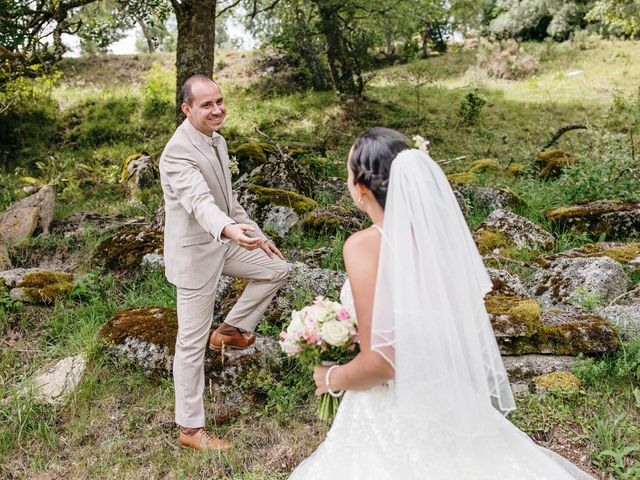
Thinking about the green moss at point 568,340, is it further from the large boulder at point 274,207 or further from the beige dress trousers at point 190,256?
the large boulder at point 274,207

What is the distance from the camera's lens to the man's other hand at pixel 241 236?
11.2 feet

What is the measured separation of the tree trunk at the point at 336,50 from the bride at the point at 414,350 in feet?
40.1

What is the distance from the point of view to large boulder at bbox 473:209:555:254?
646 centimetres

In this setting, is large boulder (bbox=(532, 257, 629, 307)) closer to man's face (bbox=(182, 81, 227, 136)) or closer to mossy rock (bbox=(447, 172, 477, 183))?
man's face (bbox=(182, 81, 227, 136))

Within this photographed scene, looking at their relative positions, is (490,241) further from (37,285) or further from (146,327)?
(37,285)

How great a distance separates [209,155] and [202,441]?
6.82ft

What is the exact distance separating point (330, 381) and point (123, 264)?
4579 mm

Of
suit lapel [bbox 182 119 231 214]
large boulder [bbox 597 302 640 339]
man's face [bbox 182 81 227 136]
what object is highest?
man's face [bbox 182 81 227 136]

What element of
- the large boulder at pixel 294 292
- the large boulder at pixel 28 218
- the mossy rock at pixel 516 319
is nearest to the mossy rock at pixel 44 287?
the large boulder at pixel 294 292

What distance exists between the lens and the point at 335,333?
260 centimetres

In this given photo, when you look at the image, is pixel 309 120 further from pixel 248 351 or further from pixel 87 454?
pixel 87 454

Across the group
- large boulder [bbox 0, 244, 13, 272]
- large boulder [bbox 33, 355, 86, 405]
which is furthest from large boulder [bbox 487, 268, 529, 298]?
large boulder [bbox 0, 244, 13, 272]

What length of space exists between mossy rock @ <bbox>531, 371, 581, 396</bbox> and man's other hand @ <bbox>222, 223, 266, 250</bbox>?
2.36 metres

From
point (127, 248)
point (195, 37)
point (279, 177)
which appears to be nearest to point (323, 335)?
point (127, 248)
